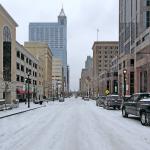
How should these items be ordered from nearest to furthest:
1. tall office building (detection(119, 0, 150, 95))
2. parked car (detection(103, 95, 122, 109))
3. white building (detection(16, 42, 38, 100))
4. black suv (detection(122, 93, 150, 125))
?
black suv (detection(122, 93, 150, 125)), parked car (detection(103, 95, 122, 109)), tall office building (detection(119, 0, 150, 95)), white building (detection(16, 42, 38, 100))

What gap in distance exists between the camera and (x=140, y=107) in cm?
2389

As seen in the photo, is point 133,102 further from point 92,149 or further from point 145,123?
point 92,149

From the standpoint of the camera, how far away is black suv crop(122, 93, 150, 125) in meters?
22.2

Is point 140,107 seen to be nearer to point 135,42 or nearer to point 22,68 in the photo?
point 135,42

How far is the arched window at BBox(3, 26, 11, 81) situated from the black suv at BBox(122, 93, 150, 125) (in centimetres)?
4932

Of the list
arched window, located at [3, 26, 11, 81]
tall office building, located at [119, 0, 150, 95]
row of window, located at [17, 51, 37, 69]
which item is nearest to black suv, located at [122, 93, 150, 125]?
arched window, located at [3, 26, 11, 81]

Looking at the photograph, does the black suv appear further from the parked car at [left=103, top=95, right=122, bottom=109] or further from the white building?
the white building

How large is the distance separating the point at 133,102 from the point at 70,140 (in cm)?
1234

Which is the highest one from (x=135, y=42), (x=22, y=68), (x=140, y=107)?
(x=135, y=42)

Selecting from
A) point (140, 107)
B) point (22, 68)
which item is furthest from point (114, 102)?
point (22, 68)

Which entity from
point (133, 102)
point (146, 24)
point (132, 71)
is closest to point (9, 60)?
point (146, 24)

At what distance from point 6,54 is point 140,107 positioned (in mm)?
55647

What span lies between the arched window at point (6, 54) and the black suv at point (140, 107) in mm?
49315

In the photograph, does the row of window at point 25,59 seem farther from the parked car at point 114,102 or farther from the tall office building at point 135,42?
the parked car at point 114,102
